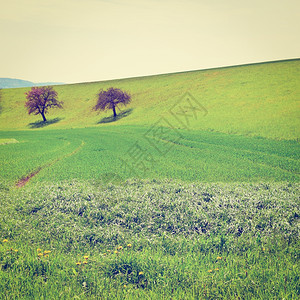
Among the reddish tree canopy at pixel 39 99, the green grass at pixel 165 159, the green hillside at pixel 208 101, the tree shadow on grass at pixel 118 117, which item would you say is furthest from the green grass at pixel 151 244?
the reddish tree canopy at pixel 39 99

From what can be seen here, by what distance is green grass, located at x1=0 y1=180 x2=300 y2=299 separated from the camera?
5398mm

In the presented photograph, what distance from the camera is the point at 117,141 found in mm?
29375

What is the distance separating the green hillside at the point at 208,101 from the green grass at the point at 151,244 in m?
21.9

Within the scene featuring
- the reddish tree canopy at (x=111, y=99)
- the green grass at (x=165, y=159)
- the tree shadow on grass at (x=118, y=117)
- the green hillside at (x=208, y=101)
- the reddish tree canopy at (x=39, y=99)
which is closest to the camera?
the green grass at (x=165, y=159)

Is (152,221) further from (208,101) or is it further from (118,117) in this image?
(208,101)

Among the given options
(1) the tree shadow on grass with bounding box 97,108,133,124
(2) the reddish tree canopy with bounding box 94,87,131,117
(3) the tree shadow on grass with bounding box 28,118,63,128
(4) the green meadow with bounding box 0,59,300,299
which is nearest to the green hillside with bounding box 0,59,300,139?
(3) the tree shadow on grass with bounding box 28,118,63,128

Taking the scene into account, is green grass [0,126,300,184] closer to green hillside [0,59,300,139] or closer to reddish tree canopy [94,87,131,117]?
green hillside [0,59,300,139]

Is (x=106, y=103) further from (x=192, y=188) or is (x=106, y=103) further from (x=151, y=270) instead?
(x=151, y=270)

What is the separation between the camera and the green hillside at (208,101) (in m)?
35.4

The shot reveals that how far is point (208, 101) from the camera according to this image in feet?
164

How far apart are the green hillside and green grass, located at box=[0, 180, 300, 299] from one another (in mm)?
21904

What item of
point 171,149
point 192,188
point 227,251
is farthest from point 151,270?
point 171,149

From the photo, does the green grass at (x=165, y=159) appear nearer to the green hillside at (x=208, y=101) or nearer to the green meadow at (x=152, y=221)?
the green meadow at (x=152, y=221)

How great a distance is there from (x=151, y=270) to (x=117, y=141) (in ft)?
79.0
